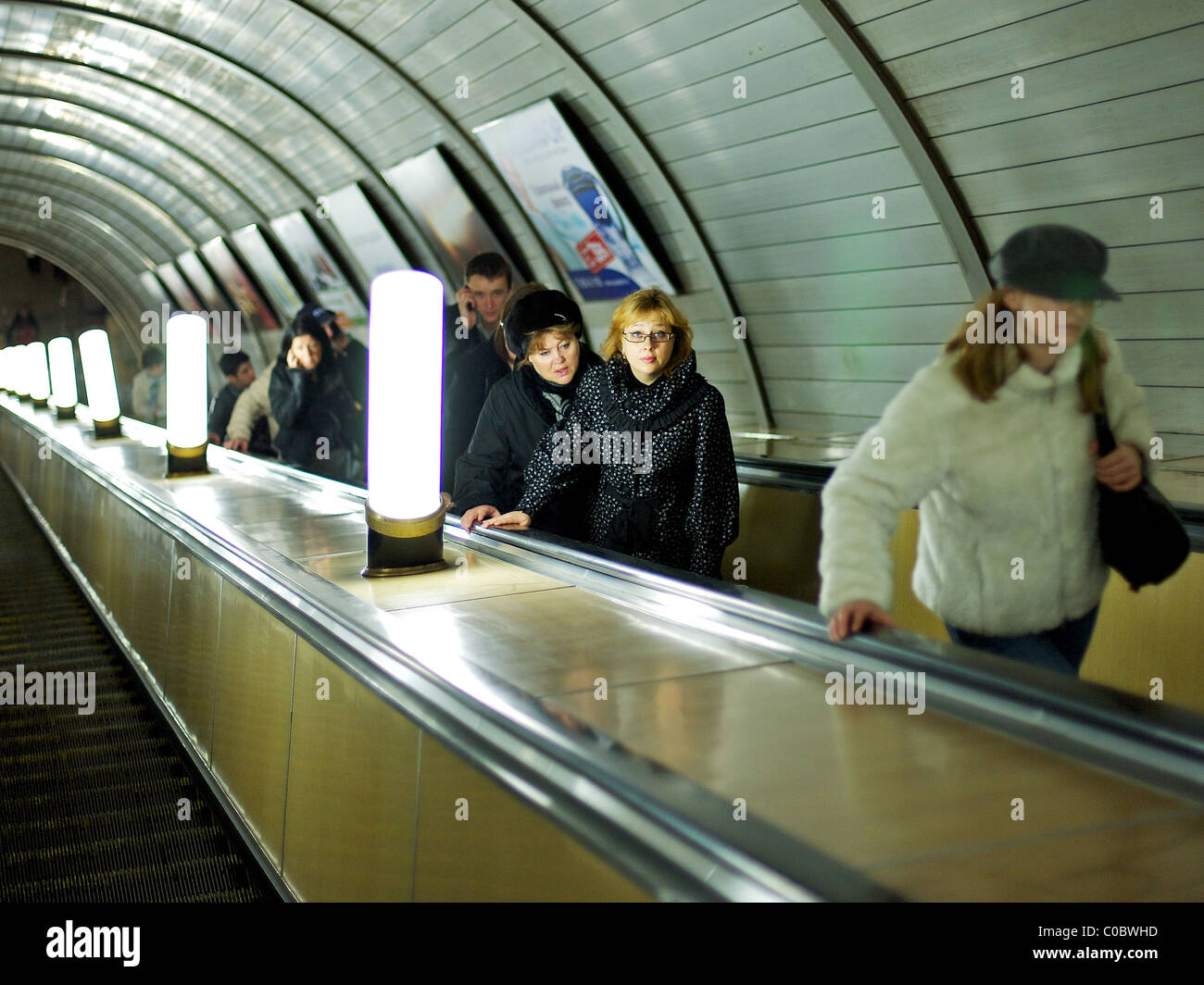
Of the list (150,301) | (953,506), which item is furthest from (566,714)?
(150,301)

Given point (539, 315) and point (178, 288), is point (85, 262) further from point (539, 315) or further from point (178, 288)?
point (539, 315)

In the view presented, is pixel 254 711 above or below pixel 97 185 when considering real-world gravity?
below

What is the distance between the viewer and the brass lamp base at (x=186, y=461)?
6293 millimetres

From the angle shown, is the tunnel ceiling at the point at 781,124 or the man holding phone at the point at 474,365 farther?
the tunnel ceiling at the point at 781,124

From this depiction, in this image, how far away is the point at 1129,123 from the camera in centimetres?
612

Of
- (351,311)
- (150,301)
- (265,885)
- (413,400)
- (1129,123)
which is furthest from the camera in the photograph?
(150,301)

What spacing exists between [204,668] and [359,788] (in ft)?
5.68

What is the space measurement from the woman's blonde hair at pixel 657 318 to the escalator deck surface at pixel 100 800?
2.07m

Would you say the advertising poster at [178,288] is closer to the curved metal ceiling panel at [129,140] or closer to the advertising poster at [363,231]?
the curved metal ceiling panel at [129,140]

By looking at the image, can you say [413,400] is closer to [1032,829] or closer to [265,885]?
[265,885]

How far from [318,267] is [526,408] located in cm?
1430

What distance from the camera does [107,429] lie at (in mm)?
9297

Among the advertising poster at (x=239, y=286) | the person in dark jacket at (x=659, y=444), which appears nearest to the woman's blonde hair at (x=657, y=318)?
the person in dark jacket at (x=659, y=444)

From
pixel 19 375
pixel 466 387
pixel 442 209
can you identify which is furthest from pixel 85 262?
pixel 466 387
